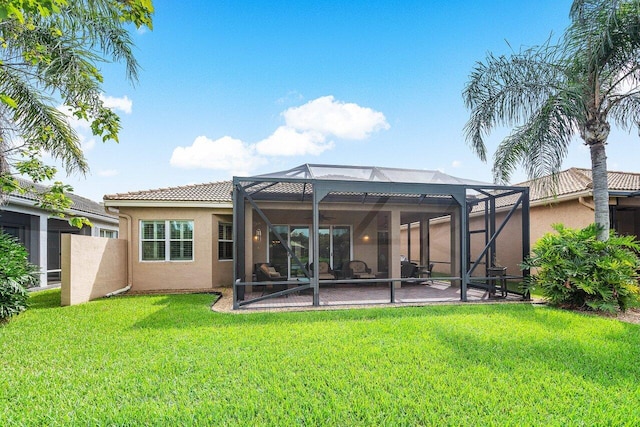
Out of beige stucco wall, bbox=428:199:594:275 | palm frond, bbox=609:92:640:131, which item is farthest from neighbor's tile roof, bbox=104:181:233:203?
palm frond, bbox=609:92:640:131

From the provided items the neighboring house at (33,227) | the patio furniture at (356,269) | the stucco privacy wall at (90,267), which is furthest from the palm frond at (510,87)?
the neighboring house at (33,227)

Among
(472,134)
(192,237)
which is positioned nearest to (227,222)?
(192,237)

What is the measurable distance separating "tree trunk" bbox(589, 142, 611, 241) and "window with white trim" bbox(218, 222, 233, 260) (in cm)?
1253

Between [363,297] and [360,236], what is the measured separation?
467 cm

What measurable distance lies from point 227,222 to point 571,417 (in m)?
12.5

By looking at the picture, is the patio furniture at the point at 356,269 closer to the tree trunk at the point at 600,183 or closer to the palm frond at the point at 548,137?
the palm frond at the point at 548,137

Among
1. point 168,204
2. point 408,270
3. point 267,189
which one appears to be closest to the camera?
point 267,189

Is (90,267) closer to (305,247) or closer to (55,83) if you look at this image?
(55,83)

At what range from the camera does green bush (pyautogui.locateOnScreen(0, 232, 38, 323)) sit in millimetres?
7352

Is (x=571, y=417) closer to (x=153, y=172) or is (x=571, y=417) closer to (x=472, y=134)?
(x=472, y=134)

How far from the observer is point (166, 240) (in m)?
12.8

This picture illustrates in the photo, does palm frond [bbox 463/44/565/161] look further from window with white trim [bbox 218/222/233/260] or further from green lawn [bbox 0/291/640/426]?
window with white trim [bbox 218/222/233/260]

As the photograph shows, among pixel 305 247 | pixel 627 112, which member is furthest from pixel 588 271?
pixel 305 247

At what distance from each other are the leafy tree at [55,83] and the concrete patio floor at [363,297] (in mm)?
5774
